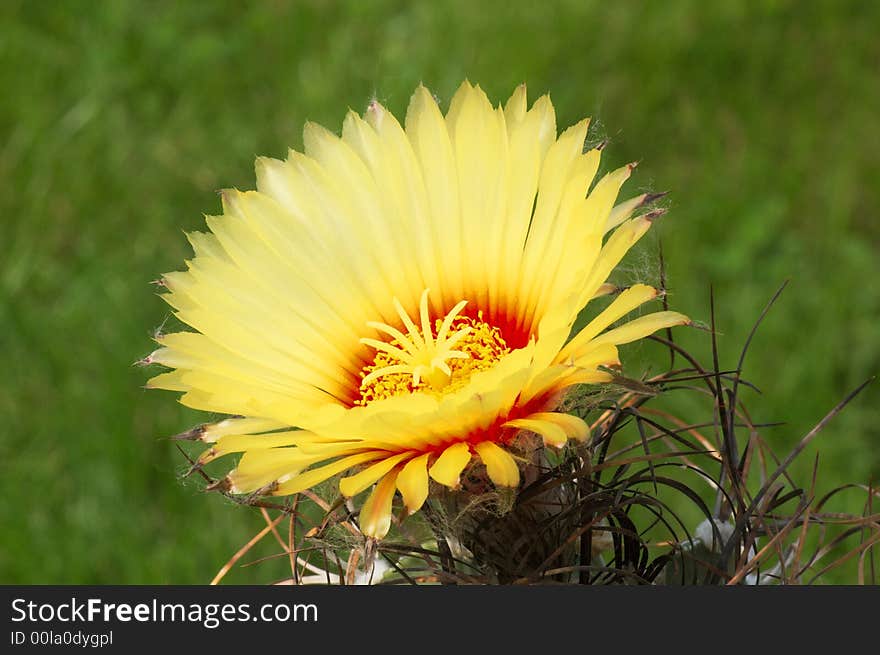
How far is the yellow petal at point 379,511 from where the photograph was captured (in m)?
0.74

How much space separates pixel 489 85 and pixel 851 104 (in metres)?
0.83

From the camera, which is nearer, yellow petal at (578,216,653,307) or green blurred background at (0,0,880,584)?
yellow petal at (578,216,653,307)

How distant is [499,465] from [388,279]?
0.74 ft

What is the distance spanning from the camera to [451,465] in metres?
0.72

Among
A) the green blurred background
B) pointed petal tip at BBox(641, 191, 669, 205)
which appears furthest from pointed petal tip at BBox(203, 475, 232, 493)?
the green blurred background

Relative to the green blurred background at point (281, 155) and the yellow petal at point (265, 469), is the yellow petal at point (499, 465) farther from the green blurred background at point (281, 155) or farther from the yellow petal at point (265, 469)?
the green blurred background at point (281, 155)

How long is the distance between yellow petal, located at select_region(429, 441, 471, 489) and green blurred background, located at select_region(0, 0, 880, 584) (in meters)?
1.47

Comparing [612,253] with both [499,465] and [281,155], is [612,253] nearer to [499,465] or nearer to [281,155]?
[499,465]

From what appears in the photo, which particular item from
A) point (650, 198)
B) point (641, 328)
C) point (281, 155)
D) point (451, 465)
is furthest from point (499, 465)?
point (281, 155)

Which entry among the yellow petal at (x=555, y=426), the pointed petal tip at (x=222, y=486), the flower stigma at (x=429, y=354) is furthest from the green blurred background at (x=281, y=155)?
the yellow petal at (x=555, y=426)

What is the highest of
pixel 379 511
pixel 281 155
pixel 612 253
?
pixel 281 155

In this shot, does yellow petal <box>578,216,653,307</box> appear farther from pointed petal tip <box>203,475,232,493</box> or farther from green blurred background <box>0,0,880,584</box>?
green blurred background <box>0,0,880,584</box>

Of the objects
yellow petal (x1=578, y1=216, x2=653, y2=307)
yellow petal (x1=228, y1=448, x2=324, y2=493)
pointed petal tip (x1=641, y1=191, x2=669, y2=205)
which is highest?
pointed petal tip (x1=641, y1=191, x2=669, y2=205)

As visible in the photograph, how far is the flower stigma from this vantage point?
0.86m
